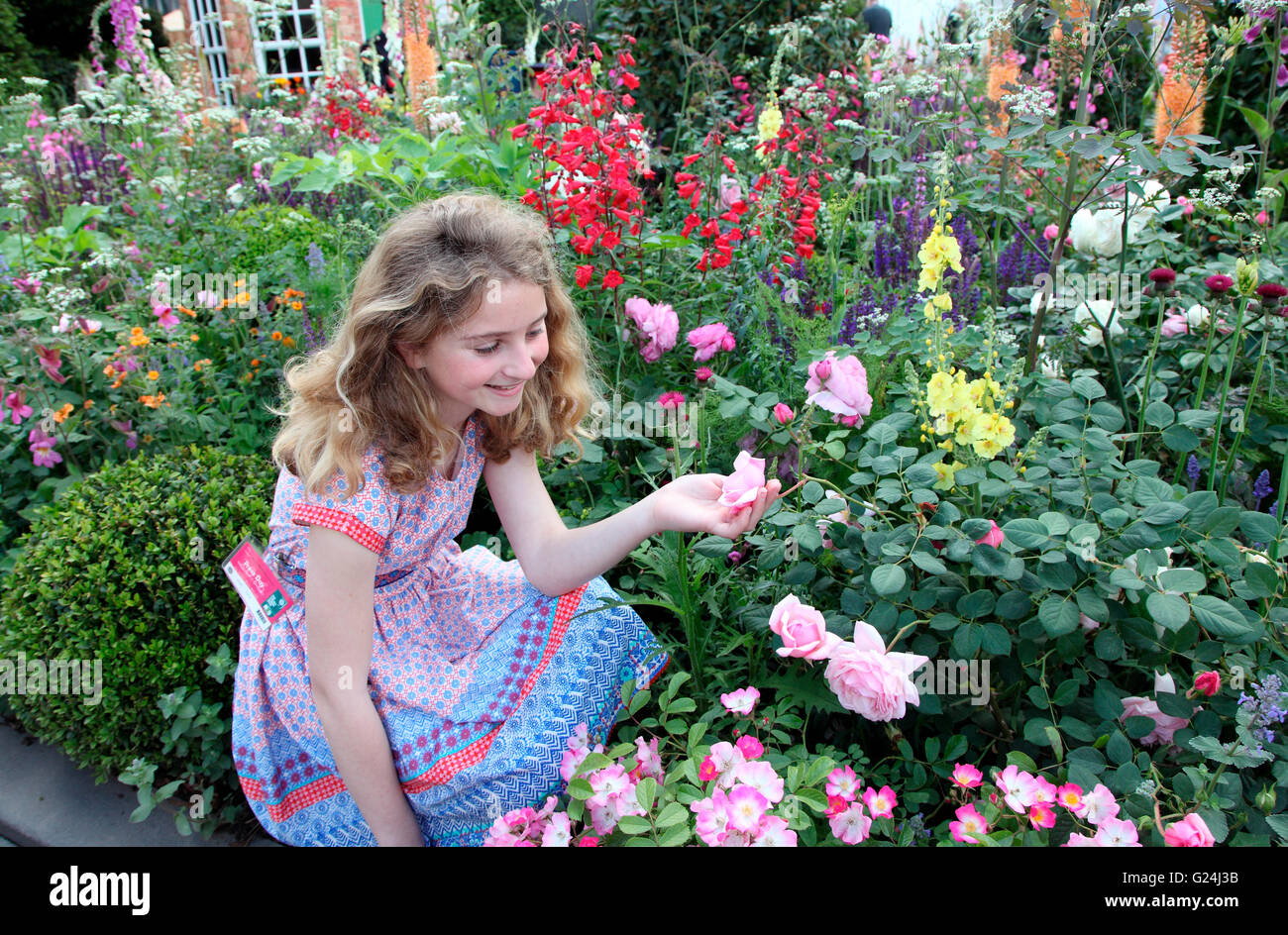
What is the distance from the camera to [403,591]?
1.66 meters

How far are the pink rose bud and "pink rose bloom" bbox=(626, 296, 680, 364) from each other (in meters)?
1.30

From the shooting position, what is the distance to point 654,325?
83.6 inches

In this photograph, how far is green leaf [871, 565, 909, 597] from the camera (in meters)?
1.26

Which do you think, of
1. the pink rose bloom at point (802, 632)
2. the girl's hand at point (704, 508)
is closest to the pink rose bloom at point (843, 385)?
the girl's hand at point (704, 508)

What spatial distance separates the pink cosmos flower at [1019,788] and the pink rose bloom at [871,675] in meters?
0.15

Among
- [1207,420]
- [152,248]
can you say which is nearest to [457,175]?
[152,248]

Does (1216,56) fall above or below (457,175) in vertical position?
above

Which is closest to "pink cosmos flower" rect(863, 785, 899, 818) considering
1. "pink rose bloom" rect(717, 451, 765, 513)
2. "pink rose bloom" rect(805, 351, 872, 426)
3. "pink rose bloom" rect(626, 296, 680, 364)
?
"pink rose bloom" rect(717, 451, 765, 513)

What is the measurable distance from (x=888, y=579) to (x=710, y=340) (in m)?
0.98

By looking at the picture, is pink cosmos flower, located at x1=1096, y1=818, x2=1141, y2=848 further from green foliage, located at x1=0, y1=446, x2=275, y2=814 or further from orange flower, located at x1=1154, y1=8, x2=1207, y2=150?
green foliage, located at x1=0, y1=446, x2=275, y2=814

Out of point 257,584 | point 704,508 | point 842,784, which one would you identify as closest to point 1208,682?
point 842,784

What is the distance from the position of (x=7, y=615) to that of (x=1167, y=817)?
2107mm

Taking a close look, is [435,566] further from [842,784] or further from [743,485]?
[842,784]
